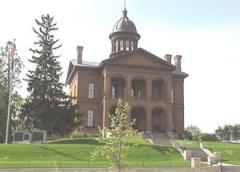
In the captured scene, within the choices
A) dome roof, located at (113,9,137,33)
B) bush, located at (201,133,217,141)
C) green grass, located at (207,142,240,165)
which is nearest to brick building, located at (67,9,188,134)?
bush, located at (201,133,217,141)

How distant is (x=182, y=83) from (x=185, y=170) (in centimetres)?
3466

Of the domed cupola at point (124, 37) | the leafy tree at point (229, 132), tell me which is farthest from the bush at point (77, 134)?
the leafy tree at point (229, 132)

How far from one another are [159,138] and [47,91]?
48.3 ft

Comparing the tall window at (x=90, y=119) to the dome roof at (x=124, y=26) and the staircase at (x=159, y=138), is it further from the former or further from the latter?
the dome roof at (x=124, y=26)

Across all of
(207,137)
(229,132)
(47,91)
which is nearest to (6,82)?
(47,91)

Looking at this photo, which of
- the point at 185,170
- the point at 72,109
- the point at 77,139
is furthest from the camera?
the point at 72,109

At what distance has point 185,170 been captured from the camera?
113ft

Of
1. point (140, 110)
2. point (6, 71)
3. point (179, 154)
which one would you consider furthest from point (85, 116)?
point (179, 154)

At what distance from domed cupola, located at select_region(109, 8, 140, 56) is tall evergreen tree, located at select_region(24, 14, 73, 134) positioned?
41.3 feet

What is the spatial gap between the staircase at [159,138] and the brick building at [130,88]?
145cm

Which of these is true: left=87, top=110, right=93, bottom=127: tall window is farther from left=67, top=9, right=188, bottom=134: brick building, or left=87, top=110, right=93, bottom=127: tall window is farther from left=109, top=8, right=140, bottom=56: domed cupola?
left=109, top=8, right=140, bottom=56: domed cupola

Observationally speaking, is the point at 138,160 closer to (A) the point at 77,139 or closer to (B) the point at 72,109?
(A) the point at 77,139

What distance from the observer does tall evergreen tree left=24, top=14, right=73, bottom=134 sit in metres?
54.8

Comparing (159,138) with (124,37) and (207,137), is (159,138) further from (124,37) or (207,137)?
(124,37)
